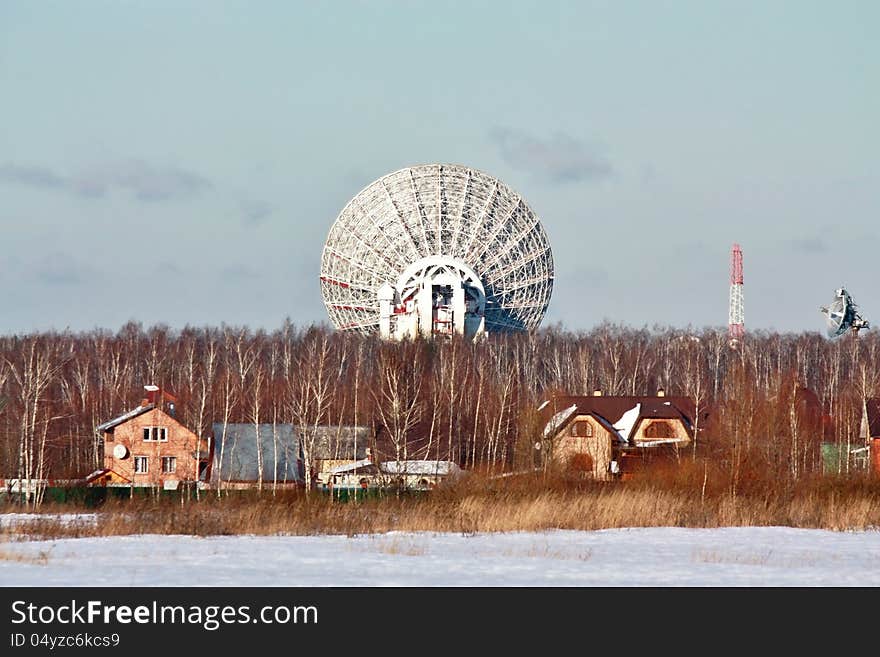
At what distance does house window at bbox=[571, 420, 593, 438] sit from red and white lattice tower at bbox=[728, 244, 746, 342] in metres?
56.8

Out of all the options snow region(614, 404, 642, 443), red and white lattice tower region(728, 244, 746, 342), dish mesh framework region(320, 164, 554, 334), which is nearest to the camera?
snow region(614, 404, 642, 443)

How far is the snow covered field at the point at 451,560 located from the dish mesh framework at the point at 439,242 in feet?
195

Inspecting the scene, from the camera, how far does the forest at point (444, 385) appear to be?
2010 inches

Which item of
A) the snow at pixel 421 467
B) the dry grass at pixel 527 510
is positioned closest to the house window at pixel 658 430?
the snow at pixel 421 467

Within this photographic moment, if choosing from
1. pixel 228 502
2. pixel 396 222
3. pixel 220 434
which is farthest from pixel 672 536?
pixel 396 222

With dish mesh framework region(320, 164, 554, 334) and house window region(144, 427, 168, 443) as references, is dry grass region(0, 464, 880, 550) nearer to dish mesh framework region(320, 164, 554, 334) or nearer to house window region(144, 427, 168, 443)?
house window region(144, 427, 168, 443)

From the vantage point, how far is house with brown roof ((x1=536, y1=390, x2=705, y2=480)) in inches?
2164

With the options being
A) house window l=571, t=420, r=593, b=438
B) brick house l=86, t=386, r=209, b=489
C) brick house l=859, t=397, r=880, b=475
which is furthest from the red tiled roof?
brick house l=86, t=386, r=209, b=489

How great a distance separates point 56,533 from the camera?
25812 millimetres

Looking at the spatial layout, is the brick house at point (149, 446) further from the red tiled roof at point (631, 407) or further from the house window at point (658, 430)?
the house window at point (658, 430)

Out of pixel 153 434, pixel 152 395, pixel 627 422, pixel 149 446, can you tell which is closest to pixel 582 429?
pixel 627 422
